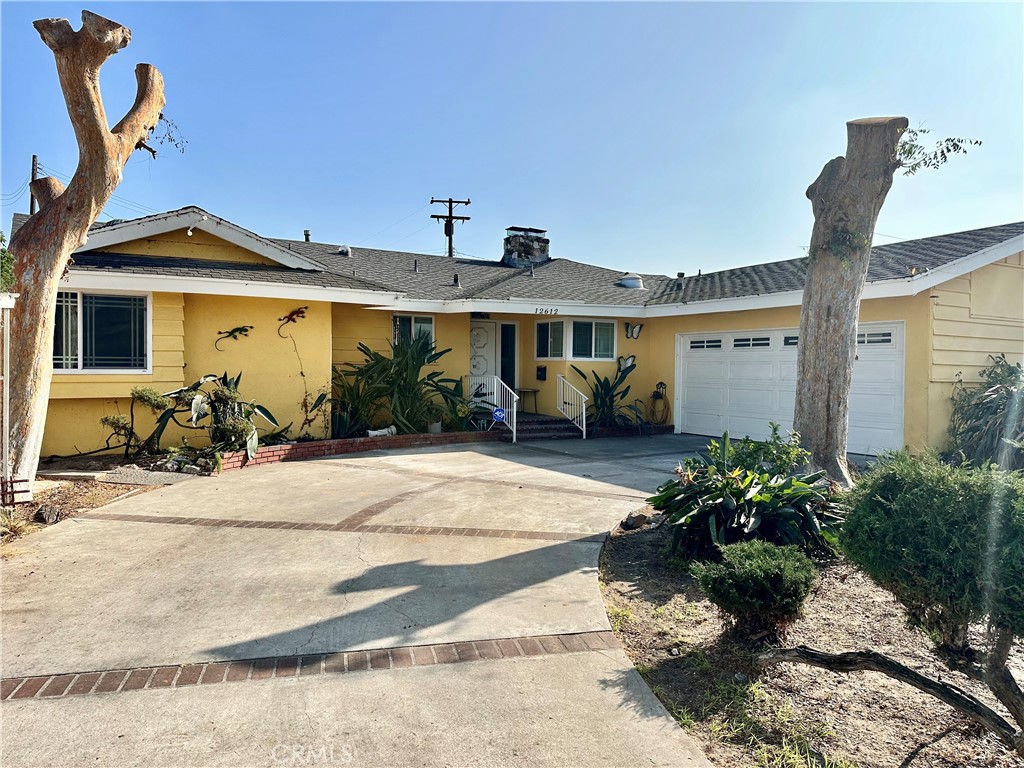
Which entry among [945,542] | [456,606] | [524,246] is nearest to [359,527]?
[456,606]

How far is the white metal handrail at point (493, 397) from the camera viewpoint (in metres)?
13.2

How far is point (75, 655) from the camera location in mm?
3373

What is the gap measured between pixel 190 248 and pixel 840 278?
1018 centimetres

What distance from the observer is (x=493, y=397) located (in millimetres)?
14500

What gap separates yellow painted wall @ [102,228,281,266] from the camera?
10.4 meters

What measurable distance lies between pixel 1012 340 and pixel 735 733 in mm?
12063

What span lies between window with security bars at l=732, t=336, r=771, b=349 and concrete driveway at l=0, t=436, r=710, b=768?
25.3ft

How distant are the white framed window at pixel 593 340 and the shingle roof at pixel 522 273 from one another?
71cm

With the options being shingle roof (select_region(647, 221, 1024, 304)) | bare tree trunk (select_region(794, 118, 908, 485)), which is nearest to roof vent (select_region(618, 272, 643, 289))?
shingle roof (select_region(647, 221, 1024, 304))

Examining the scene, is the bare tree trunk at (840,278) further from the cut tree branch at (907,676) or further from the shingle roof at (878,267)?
the shingle roof at (878,267)

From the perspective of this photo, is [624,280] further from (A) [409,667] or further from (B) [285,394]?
(A) [409,667]

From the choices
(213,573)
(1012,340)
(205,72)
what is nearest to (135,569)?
(213,573)

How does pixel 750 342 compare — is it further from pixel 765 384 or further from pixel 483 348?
pixel 483 348

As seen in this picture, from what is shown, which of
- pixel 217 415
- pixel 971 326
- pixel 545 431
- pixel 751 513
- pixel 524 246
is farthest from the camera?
pixel 524 246
